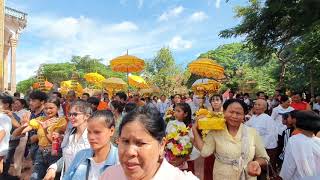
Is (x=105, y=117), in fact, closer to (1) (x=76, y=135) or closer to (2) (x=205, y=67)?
(1) (x=76, y=135)

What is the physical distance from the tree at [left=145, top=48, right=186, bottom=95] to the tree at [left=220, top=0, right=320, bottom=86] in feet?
96.6

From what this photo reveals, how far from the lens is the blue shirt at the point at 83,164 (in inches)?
120

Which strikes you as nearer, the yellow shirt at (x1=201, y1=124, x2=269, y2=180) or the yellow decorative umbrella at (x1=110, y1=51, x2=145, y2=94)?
the yellow shirt at (x1=201, y1=124, x2=269, y2=180)

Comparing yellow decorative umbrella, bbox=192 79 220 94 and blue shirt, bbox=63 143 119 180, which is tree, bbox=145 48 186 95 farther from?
blue shirt, bbox=63 143 119 180

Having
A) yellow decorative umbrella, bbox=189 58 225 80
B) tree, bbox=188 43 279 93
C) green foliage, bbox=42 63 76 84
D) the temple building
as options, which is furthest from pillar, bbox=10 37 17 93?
yellow decorative umbrella, bbox=189 58 225 80

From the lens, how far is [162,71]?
43688 millimetres

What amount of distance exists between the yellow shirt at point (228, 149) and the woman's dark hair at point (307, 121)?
0.68m

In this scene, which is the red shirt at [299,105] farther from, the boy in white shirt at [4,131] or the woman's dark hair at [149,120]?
the woman's dark hair at [149,120]

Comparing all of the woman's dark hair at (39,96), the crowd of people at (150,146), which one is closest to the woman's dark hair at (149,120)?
the crowd of people at (150,146)

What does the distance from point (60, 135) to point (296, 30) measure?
30.7 feet

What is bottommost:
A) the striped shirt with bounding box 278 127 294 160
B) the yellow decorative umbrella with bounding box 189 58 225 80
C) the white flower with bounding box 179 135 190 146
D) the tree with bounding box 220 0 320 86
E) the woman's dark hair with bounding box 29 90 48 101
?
the striped shirt with bounding box 278 127 294 160

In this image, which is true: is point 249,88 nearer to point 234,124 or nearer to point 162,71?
point 162,71

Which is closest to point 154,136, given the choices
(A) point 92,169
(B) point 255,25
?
(A) point 92,169

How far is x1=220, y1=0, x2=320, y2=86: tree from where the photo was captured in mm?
9914
